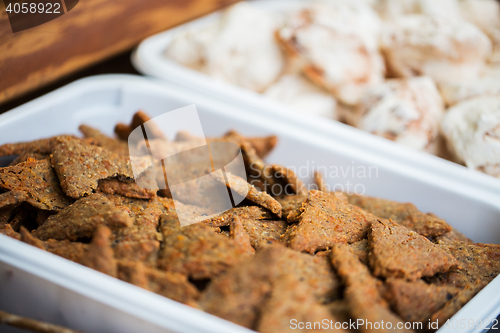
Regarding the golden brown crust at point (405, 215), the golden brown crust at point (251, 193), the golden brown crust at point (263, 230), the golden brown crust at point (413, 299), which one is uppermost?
the golden brown crust at point (251, 193)

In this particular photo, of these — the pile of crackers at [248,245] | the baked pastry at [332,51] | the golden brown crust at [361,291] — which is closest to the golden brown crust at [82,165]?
the pile of crackers at [248,245]

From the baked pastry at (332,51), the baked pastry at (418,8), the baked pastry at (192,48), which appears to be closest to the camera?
the baked pastry at (332,51)

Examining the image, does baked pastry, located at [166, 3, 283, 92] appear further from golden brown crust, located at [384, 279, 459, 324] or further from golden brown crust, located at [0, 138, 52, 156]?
golden brown crust, located at [384, 279, 459, 324]

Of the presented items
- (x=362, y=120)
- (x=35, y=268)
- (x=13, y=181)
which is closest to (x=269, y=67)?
(x=362, y=120)

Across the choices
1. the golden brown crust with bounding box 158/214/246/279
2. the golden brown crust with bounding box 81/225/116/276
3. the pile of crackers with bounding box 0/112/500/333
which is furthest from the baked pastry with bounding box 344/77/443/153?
the golden brown crust with bounding box 81/225/116/276

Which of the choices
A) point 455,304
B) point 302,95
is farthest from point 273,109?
point 455,304
